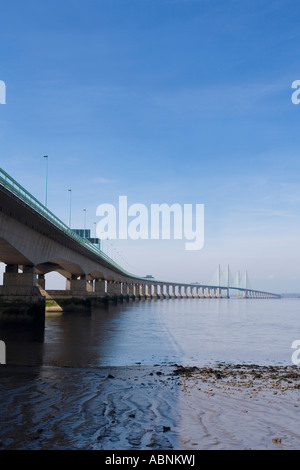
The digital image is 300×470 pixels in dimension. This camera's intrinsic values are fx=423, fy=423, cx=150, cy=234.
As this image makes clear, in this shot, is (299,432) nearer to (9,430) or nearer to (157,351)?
(9,430)

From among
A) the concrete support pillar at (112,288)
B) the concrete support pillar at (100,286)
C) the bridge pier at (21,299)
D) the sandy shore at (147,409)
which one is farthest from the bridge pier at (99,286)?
the sandy shore at (147,409)

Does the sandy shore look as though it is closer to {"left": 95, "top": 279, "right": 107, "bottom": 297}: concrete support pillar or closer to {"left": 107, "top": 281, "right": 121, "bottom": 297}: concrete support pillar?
{"left": 95, "top": 279, "right": 107, "bottom": 297}: concrete support pillar

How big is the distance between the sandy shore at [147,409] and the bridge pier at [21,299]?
1825cm

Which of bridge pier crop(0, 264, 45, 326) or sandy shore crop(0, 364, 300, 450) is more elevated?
bridge pier crop(0, 264, 45, 326)

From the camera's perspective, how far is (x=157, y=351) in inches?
969

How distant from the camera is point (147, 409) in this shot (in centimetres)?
1041

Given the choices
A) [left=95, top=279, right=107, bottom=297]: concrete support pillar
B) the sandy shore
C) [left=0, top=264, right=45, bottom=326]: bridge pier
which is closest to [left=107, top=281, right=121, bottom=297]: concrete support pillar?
[left=95, top=279, right=107, bottom=297]: concrete support pillar

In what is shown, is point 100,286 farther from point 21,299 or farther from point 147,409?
point 147,409

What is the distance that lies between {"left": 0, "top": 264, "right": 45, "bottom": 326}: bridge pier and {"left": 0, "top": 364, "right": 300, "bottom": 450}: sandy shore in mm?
18248

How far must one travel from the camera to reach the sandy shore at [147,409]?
7836 millimetres

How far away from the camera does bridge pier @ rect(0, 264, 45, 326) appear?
33750 millimetres

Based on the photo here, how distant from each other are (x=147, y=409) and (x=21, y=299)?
1028 inches

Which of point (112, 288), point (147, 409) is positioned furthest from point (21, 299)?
point (112, 288)

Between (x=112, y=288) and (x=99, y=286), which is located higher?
(x=99, y=286)
